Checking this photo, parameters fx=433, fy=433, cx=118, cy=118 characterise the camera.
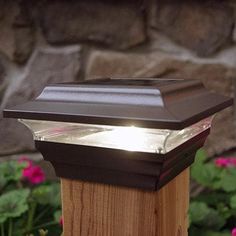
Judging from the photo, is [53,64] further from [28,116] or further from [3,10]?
[28,116]

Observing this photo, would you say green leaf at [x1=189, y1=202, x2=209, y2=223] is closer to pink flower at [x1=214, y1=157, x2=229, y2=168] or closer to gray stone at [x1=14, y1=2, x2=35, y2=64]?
pink flower at [x1=214, y1=157, x2=229, y2=168]

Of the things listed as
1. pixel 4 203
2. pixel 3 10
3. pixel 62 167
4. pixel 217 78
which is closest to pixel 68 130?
pixel 62 167

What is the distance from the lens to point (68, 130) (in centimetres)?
64

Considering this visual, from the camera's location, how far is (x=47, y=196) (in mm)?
1518

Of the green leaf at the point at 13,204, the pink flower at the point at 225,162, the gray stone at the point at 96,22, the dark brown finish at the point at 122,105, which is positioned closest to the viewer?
the dark brown finish at the point at 122,105

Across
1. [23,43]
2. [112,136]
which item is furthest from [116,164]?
[23,43]

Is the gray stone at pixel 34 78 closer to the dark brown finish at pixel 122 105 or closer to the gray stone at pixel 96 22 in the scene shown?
the gray stone at pixel 96 22

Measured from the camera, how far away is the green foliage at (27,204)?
1408 mm

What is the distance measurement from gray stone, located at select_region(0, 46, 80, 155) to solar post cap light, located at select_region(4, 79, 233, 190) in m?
0.97

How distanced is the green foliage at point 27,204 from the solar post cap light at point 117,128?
2.61 feet

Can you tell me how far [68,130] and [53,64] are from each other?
104 cm

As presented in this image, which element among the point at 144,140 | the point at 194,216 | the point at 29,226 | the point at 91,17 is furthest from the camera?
the point at 91,17

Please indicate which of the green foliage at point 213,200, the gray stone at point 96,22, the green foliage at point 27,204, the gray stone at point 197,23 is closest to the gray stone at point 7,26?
the gray stone at point 96,22

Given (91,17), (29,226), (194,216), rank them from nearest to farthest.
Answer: (194,216)
(29,226)
(91,17)
